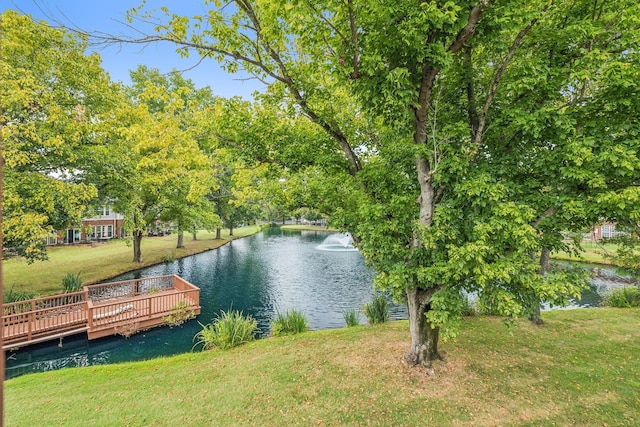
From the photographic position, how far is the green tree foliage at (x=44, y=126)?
36.1 feet

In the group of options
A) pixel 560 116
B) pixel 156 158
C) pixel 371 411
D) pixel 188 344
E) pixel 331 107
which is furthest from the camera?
pixel 188 344

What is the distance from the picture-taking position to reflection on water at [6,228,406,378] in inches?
415

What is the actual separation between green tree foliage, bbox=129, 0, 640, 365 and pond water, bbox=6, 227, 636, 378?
7.81m

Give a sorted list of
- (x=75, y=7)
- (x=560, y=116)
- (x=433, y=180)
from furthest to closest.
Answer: (x=433, y=180) → (x=560, y=116) → (x=75, y=7)

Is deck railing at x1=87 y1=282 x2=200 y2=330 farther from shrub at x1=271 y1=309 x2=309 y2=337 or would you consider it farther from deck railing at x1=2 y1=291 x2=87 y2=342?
shrub at x1=271 y1=309 x2=309 y2=337

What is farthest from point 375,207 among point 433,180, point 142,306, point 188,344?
point 142,306

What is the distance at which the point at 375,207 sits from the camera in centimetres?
648

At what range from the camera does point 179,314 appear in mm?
13055

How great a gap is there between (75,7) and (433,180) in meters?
6.38

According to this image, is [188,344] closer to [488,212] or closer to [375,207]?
[375,207]

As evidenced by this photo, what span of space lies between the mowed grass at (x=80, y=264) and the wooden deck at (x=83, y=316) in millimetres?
3946

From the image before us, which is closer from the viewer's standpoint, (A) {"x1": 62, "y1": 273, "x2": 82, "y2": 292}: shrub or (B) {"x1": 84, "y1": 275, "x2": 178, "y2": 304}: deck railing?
(B) {"x1": 84, "y1": 275, "x2": 178, "y2": 304}: deck railing

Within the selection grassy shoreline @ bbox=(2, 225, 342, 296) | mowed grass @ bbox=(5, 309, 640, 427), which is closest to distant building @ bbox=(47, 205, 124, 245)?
grassy shoreline @ bbox=(2, 225, 342, 296)

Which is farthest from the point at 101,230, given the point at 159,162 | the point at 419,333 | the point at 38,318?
the point at 419,333
